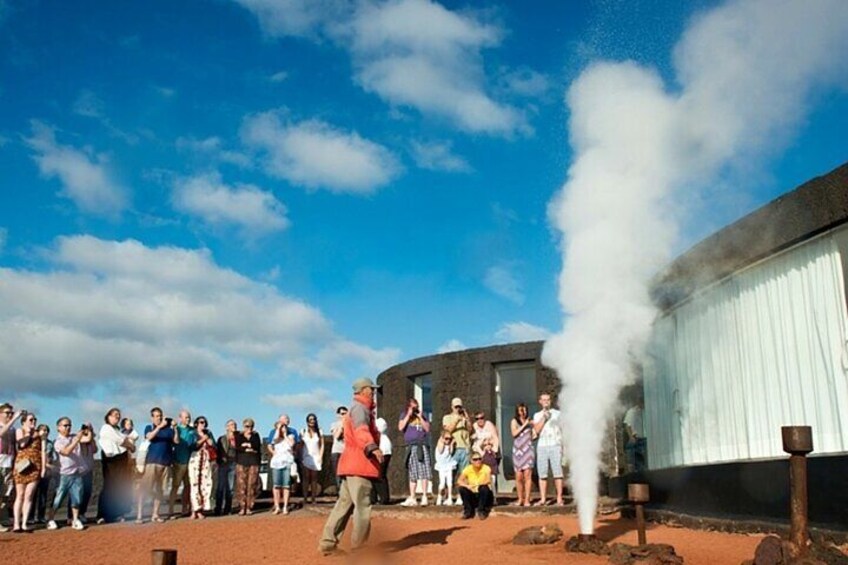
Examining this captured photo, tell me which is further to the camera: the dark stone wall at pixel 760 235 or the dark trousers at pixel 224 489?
the dark trousers at pixel 224 489

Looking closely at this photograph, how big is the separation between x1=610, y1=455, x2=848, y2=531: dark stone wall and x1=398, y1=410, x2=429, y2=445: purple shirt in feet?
13.2

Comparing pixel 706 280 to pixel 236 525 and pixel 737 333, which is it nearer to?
pixel 737 333

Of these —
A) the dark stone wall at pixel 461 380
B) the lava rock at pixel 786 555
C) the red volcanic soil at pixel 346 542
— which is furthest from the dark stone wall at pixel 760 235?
the dark stone wall at pixel 461 380

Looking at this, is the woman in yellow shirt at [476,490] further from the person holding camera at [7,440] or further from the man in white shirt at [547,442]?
the person holding camera at [7,440]

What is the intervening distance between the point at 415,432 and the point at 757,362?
6.70 meters

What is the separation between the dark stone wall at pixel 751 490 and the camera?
8.25 metres

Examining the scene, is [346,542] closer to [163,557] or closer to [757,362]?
[163,557]

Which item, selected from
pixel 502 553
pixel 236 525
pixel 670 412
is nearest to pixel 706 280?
pixel 670 412

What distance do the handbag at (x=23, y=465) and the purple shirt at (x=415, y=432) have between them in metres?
6.19

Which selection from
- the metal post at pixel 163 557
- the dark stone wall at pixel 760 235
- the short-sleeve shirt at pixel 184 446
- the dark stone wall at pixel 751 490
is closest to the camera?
the metal post at pixel 163 557

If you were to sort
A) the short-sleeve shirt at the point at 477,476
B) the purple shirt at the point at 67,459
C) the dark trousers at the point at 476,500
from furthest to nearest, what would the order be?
the purple shirt at the point at 67,459 < the short-sleeve shirt at the point at 477,476 < the dark trousers at the point at 476,500

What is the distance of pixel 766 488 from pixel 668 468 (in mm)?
2927

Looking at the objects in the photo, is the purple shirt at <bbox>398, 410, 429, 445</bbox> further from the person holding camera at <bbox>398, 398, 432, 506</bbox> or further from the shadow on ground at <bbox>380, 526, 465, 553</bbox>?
the shadow on ground at <bbox>380, 526, 465, 553</bbox>

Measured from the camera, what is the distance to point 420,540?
1036 cm
